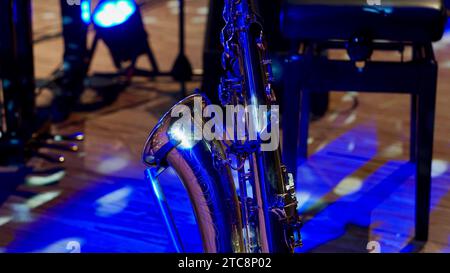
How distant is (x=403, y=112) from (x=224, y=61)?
6.67 feet

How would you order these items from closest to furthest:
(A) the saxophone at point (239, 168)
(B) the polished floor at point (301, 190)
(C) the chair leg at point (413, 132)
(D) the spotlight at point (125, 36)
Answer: (A) the saxophone at point (239, 168) → (B) the polished floor at point (301, 190) → (C) the chair leg at point (413, 132) → (D) the spotlight at point (125, 36)

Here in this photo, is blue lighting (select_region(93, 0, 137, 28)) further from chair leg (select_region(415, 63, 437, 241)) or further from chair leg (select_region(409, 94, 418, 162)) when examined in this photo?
chair leg (select_region(409, 94, 418, 162))

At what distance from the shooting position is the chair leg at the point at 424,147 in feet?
7.66

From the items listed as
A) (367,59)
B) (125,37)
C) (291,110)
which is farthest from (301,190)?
(125,37)

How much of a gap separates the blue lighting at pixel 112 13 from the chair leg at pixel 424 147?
1025 mm

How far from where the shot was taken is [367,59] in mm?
2355

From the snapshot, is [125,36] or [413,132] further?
[125,36]

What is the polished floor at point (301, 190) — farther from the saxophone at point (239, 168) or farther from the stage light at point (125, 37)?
the saxophone at point (239, 168)

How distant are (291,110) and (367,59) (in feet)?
0.99

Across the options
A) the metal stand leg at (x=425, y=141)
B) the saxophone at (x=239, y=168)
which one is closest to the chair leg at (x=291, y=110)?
the metal stand leg at (x=425, y=141)

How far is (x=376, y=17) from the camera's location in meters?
2.27

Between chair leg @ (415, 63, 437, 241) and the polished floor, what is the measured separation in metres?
0.09

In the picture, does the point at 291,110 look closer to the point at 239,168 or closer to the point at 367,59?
the point at 367,59
